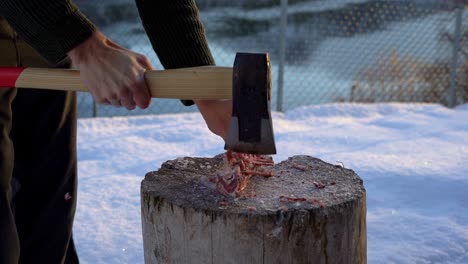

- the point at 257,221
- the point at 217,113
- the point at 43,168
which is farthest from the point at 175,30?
the point at 43,168

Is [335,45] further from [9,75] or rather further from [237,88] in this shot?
[237,88]

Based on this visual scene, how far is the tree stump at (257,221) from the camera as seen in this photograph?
4.72ft

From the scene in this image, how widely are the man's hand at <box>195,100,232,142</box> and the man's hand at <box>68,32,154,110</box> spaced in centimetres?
27

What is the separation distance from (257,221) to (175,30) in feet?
2.16

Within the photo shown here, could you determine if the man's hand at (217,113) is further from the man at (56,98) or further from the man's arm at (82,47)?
the man's arm at (82,47)

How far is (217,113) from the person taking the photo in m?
1.74

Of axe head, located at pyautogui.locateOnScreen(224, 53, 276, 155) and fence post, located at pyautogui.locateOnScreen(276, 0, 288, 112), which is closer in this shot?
axe head, located at pyautogui.locateOnScreen(224, 53, 276, 155)

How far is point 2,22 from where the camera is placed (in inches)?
70.9

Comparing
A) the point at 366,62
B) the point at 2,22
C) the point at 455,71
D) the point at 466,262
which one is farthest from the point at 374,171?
the point at 366,62

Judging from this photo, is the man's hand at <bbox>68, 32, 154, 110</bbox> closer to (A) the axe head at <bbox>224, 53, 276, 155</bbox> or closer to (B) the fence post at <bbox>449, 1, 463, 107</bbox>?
(A) the axe head at <bbox>224, 53, 276, 155</bbox>

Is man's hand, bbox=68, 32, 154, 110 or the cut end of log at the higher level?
man's hand, bbox=68, 32, 154, 110


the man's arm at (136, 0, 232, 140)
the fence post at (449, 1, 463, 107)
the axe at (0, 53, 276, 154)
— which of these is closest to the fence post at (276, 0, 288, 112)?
the fence post at (449, 1, 463, 107)

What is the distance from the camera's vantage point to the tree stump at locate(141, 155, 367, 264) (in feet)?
4.72

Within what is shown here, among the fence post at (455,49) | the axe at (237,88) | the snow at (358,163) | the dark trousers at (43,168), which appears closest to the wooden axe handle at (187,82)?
the axe at (237,88)
